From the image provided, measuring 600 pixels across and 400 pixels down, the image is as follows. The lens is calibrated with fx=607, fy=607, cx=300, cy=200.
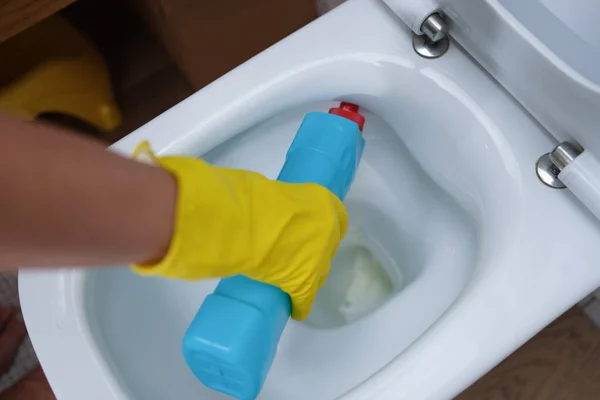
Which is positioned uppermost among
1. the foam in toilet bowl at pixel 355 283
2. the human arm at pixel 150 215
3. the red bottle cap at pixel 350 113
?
the human arm at pixel 150 215

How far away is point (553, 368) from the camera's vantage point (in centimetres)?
81

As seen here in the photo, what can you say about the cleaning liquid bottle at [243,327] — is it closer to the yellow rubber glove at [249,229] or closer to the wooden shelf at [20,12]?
the yellow rubber glove at [249,229]

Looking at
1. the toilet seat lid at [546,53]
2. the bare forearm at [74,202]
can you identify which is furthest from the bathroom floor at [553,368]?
the bare forearm at [74,202]

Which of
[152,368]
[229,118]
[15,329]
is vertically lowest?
[15,329]

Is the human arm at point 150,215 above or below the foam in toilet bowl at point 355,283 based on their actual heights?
above

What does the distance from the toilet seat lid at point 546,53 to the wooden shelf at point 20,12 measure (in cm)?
A: 37

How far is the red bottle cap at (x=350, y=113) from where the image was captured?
1.92 ft

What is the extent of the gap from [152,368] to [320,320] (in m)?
0.20

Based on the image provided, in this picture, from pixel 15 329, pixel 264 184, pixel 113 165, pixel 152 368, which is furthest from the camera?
pixel 15 329

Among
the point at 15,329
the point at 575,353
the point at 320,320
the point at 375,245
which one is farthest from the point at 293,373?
the point at 15,329

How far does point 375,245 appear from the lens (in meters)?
0.72

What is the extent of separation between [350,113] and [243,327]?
0.24 metres

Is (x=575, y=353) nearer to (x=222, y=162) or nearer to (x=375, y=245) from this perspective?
(x=375, y=245)

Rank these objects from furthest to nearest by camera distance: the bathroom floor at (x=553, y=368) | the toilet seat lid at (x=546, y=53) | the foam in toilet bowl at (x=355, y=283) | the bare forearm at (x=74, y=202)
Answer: the bathroom floor at (x=553, y=368), the foam in toilet bowl at (x=355, y=283), the toilet seat lid at (x=546, y=53), the bare forearm at (x=74, y=202)
